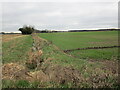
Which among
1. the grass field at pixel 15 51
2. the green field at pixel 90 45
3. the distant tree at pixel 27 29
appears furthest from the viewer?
the distant tree at pixel 27 29

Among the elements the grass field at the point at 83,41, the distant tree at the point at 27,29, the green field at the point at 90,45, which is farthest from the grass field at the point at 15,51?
the distant tree at the point at 27,29

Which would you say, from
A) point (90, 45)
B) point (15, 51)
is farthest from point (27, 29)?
point (15, 51)

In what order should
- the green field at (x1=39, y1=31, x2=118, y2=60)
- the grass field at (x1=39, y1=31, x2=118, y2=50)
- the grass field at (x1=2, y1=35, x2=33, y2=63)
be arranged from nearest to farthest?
the grass field at (x1=2, y1=35, x2=33, y2=63)
the green field at (x1=39, y1=31, x2=118, y2=60)
the grass field at (x1=39, y1=31, x2=118, y2=50)

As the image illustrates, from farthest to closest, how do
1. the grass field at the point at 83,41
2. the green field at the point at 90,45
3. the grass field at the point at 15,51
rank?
the grass field at the point at 83,41
the green field at the point at 90,45
the grass field at the point at 15,51

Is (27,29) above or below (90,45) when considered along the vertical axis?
above

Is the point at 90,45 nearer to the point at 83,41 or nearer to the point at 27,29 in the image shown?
the point at 83,41

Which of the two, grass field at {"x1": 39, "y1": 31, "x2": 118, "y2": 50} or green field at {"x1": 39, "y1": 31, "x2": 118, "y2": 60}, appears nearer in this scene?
green field at {"x1": 39, "y1": 31, "x2": 118, "y2": 60}

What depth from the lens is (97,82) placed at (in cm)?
528

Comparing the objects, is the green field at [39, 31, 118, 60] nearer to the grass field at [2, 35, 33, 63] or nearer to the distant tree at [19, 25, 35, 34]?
the grass field at [2, 35, 33, 63]

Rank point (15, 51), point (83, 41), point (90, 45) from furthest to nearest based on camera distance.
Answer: point (83, 41) < point (90, 45) < point (15, 51)

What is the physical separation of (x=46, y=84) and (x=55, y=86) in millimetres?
352

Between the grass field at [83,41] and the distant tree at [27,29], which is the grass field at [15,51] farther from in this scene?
the distant tree at [27,29]

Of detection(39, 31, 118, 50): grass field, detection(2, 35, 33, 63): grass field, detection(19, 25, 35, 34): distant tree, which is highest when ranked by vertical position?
detection(19, 25, 35, 34): distant tree

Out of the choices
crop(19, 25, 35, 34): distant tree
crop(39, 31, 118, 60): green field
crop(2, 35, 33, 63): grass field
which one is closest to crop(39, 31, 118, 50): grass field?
crop(39, 31, 118, 60): green field
